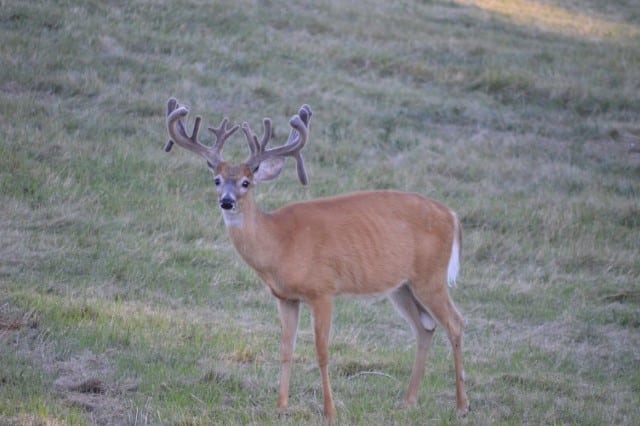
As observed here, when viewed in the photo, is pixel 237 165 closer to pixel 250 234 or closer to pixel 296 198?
pixel 250 234

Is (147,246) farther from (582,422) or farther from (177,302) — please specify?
(582,422)

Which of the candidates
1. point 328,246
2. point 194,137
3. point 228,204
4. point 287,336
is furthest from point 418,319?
point 194,137

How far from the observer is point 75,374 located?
6.79m

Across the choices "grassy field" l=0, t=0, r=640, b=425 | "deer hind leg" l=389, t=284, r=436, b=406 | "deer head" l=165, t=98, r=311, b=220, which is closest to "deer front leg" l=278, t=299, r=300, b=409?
"grassy field" l=0, t=0, r=640, b=425

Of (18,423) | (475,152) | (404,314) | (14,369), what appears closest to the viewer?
(18,423)

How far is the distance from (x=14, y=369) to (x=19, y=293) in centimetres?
166

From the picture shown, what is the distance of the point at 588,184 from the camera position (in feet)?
49.0

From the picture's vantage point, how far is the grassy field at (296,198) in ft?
23.6

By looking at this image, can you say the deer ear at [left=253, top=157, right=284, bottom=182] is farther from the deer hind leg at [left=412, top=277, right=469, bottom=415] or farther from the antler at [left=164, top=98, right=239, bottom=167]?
the deer hind leg at [left=412, top=277, right=469, bottom=415]

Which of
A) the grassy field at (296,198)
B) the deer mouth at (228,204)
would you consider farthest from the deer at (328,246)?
the grassy field at (296,198)

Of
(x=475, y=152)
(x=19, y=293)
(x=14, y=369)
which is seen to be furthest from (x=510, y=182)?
(x=14, y=369)

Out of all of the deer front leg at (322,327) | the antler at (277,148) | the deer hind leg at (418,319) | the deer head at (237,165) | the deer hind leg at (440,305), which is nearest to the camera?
the deer front leg at (322,327)

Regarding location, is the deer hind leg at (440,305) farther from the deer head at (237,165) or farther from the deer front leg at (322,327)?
the deer head at (237,165)

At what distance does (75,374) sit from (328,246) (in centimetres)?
185
